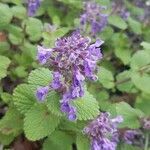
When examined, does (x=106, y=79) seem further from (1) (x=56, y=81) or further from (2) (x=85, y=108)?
(1) (x=56, y=81)

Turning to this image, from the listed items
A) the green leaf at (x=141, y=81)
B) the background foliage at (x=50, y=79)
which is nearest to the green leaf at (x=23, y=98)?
the background foliage at (x=50, y=79)

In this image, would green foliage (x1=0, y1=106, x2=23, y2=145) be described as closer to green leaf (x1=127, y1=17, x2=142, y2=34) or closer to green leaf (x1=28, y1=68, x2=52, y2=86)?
green leaf (x1=28, y1=68, x2=52, y2=86)

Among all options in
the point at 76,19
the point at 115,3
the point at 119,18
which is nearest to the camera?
the point at 76,19

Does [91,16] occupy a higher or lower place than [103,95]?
higher

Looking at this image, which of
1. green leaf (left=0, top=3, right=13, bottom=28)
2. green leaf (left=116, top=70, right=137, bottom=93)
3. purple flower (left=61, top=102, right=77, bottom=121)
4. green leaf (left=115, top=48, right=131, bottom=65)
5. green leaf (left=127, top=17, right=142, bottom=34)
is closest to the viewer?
purple flower (left=61, top=102, right=77, bottom=121)

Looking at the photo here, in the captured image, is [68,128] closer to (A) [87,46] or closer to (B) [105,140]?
(B) [105,140]

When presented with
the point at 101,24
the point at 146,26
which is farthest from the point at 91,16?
the point at 146,26

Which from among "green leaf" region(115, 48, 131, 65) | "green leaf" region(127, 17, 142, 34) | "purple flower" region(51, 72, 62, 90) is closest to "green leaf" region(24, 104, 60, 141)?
"purple flower" region(51, 72, 62, 90)
